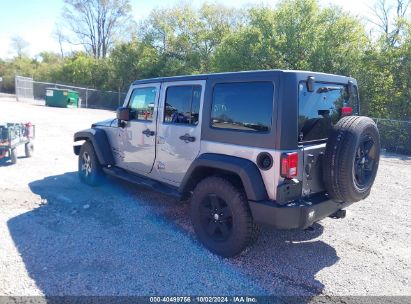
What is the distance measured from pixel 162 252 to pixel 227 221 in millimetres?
838

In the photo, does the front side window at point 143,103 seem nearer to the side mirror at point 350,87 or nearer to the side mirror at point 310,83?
the side mirror at point 310,83

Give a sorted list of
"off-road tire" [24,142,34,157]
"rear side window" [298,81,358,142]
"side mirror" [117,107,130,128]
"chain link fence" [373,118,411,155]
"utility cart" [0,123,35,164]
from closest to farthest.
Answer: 1. "rear side window" [298,81,358,142]
2. "side mirror" [117,107,130,128]
3. "utility cart" [0,123,35,164]
4. "off-road tire" [24,142,34,157]
5. "chain link fence" [373,118,411,155]

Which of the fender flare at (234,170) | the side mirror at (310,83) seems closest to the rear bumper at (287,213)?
the fender flare at (234,170)

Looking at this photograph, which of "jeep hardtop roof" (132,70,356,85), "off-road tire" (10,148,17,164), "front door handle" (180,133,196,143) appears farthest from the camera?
"off-road tire" (10,148,17,164)

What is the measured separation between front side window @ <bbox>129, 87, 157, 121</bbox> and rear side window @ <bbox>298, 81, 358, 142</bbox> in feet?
7.54

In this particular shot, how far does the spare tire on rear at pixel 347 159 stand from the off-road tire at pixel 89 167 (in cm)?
407

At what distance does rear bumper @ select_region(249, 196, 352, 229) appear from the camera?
3.04 metres

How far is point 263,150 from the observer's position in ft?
10.4

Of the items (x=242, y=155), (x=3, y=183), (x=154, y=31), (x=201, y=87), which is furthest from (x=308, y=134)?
(x=154, y=31)

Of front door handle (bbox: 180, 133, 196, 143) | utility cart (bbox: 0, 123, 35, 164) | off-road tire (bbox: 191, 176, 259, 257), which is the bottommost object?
off-road tire (bbox: 191, 176, 259, 257)

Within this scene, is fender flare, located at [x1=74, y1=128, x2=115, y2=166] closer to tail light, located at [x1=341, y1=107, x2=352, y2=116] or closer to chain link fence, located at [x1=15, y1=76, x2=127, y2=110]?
tail light, located at [x1=341, y1=107, x2=352, y2=116]

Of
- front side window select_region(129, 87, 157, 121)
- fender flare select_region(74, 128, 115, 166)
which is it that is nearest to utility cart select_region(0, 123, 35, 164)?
fender flare select_region(74, 128, 115, 166)

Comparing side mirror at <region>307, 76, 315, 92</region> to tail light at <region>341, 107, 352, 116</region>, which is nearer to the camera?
side mirror at <region>307, 76, 315, 92</region>

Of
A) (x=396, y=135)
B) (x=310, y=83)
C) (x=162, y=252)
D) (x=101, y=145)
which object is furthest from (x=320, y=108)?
(x=396, y=135)
